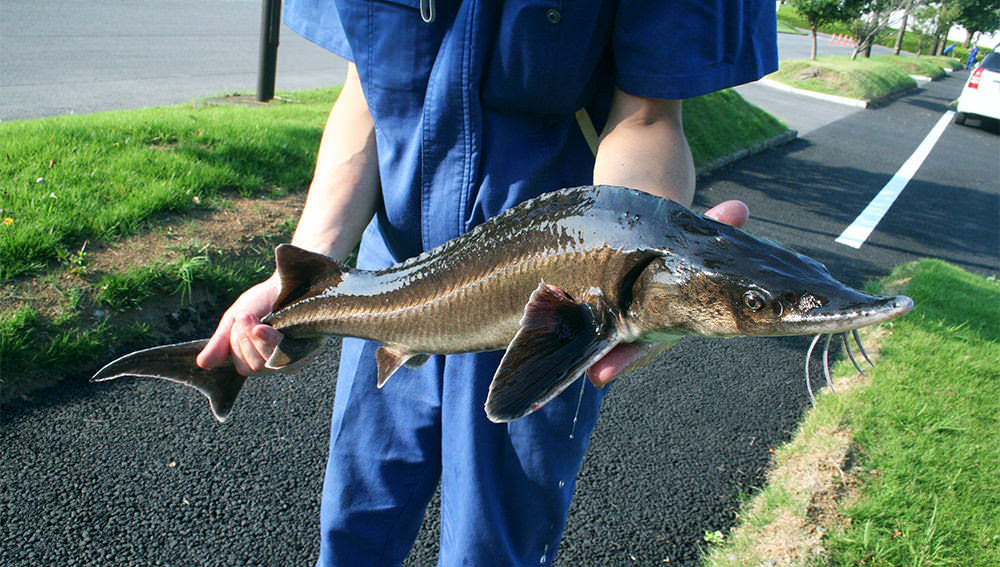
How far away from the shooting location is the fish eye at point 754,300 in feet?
4.00

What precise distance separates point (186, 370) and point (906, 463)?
3450 mm

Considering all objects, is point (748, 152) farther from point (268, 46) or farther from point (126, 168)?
point (126, 168)

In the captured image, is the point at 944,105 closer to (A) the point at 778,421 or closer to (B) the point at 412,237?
(A) the point at 778,421

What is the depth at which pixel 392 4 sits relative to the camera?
170 cm

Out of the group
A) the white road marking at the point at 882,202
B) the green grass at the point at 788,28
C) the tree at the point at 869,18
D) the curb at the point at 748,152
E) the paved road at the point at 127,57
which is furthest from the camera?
the green grass at the point at 788,28

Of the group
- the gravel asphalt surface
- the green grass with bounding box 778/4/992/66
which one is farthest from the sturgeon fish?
the green grass with bounding box 778/4/992/66

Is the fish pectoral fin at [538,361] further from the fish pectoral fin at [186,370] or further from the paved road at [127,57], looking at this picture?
the paved road at [127,57]

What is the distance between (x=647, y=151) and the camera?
62.4 inches

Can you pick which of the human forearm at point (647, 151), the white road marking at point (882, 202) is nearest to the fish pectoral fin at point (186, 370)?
the human forearm at point (647, 151)

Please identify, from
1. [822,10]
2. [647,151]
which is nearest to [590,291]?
[647,151]

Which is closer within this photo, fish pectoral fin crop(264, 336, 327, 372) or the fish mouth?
the fish mouth

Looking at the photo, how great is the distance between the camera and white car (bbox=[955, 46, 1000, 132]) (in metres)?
19.3

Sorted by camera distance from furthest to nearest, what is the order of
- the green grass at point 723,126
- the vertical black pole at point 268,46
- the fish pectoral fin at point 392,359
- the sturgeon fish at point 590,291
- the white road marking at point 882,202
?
1. the green grass at point 723,126
2. the white road marking at point 882,202
3. the vertical black pole at point 268,46
4. the fish pectoral fin at point 392,359
5. the sturgeon fish at point 590,291

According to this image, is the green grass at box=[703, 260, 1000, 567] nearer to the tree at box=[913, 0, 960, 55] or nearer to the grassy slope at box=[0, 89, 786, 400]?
the grassy slope at box=[0, 89, 786, 400]
